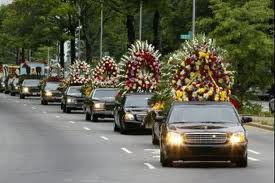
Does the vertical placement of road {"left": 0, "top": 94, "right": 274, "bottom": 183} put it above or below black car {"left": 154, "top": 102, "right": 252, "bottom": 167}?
below

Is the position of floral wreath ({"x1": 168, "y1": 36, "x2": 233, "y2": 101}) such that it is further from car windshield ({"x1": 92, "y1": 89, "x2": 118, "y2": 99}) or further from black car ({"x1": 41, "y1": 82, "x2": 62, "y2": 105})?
black car ({"x1": 41, "y1": 82, "x2": 62, "y2": 105})

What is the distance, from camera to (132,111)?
109ft

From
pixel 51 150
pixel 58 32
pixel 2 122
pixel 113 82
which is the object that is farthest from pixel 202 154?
pixel 58 32

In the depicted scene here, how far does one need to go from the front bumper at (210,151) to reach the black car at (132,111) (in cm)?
1278

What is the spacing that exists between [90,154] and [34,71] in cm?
8126

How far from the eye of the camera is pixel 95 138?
31406 millimetres

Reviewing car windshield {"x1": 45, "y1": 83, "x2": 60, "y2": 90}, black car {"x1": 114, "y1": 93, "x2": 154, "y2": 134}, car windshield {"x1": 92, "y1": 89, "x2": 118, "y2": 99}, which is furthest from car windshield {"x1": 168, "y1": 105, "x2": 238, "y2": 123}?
car windshield {"x1": 45, "y1": 83, "x2": 60, "y2": 90}

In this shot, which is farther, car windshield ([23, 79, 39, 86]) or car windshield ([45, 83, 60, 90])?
car windshield ([23, 79, 39, 86])

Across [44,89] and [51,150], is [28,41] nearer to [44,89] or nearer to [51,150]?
[44,89]

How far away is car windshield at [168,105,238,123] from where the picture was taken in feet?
66.6

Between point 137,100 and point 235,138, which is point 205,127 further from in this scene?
point 137,100

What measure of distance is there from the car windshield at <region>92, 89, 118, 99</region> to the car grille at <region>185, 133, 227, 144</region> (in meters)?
23.1

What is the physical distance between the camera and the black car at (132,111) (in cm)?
3312

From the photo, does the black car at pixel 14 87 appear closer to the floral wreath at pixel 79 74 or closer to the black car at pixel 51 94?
the floral wreath at pixel 79 74
